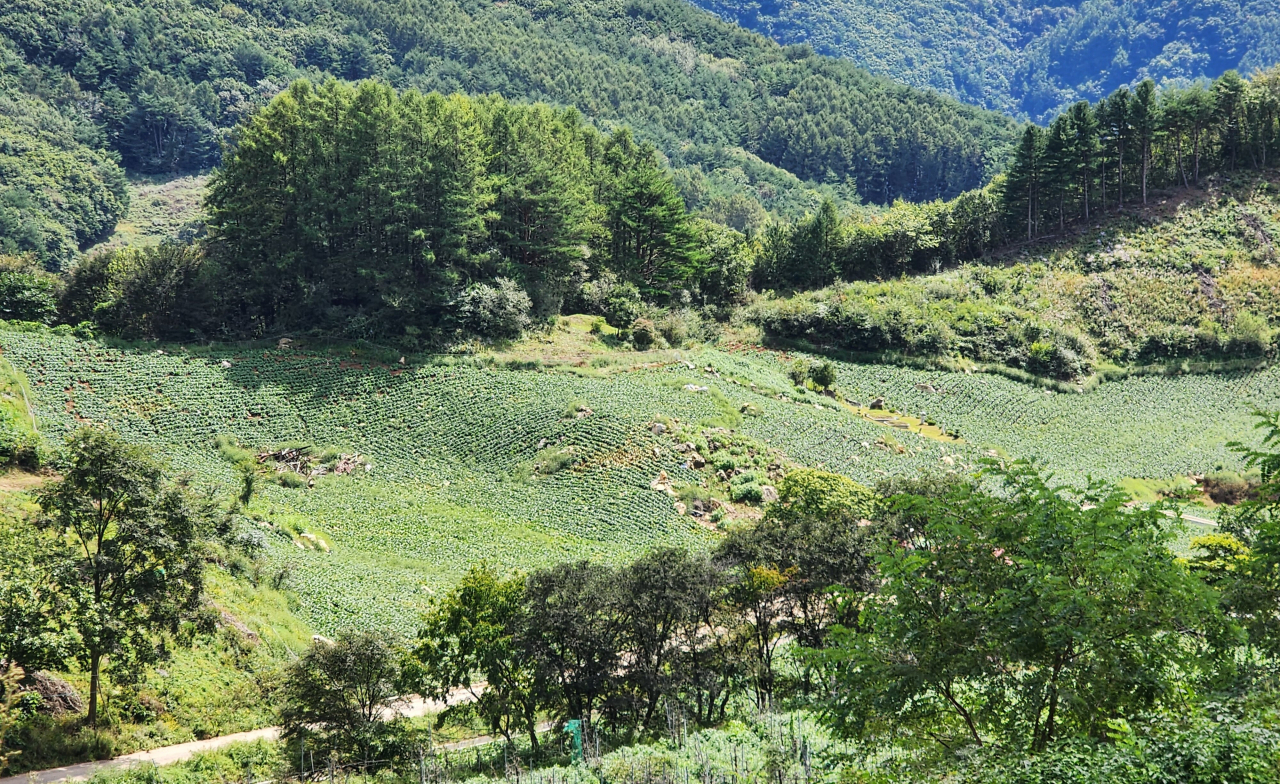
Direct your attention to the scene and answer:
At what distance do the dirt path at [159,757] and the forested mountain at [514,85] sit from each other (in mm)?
110245

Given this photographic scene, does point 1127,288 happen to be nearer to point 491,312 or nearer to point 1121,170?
point 1121,170

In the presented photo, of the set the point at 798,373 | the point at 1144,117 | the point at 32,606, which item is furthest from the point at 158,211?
the point at 32,606

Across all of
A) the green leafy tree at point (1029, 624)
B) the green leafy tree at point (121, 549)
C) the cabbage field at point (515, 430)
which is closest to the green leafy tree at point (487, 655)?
the green leafy tree at point (121, 549)

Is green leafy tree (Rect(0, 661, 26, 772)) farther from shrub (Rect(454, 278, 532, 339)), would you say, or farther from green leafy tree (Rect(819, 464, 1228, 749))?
shrub (Rect(454, 278, 532, 339))

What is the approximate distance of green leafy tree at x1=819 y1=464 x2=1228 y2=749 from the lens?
39.3 ft

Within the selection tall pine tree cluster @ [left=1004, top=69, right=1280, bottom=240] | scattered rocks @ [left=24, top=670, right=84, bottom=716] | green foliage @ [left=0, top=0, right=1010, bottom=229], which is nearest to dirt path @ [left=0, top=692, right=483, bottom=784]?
scattered rocks @ [left=24, top=670, right=84, bottom=716]

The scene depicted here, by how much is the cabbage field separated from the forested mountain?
78539 mm

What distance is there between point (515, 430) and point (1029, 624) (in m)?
33.6

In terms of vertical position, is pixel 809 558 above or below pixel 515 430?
below

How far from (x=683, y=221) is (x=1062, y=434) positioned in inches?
1145

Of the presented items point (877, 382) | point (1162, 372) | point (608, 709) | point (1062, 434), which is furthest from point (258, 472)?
point (1162, 372)

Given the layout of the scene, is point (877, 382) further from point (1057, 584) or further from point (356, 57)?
point (356, 57)

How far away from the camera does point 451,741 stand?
23000mm

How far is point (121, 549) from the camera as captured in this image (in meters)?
19.5
